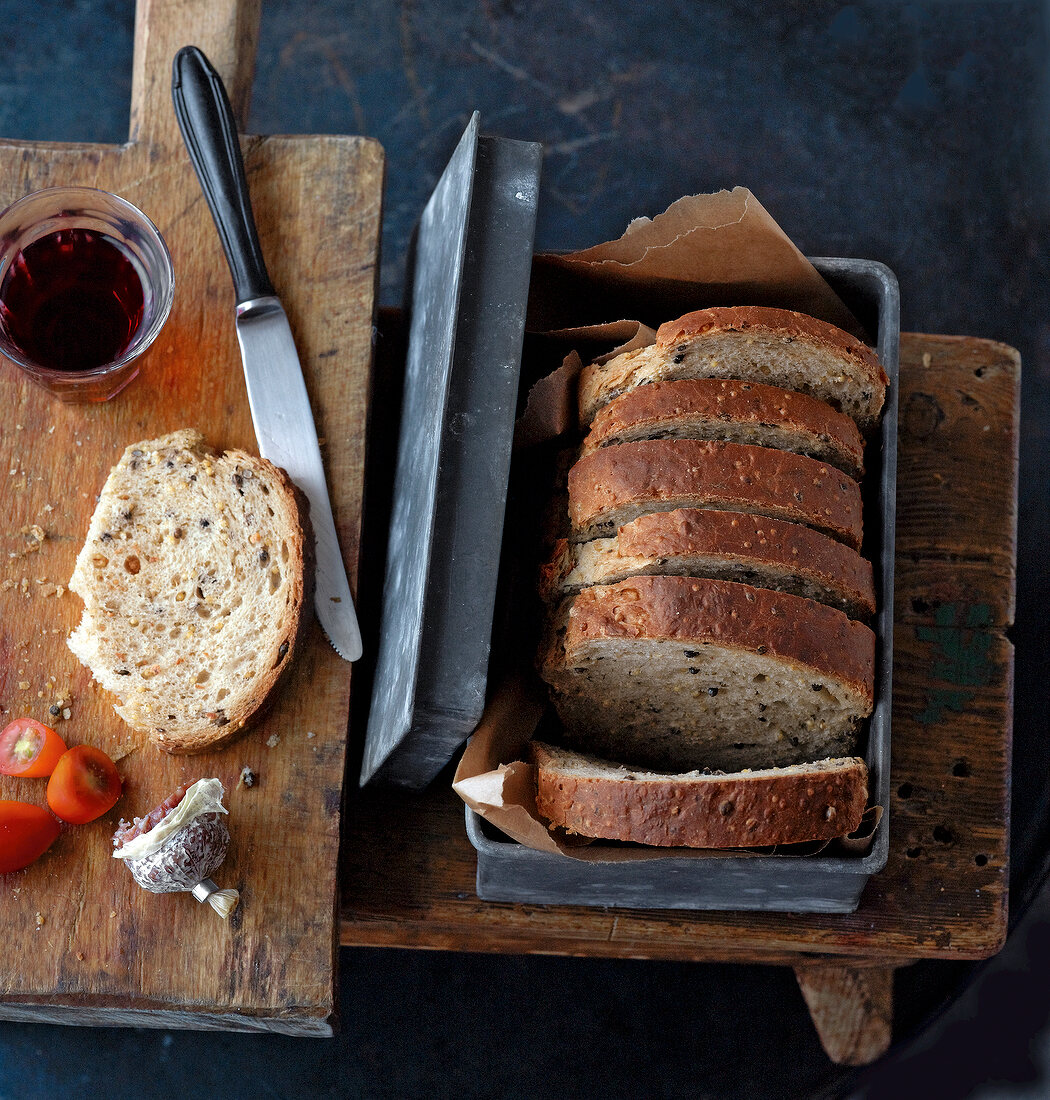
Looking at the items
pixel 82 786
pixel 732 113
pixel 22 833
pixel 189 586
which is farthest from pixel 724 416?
pixel 732 113

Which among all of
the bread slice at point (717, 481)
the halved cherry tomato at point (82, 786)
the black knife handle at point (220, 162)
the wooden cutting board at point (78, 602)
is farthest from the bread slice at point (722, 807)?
the black knife handle at point (220, 162)

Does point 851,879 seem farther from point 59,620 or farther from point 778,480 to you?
point 59,620

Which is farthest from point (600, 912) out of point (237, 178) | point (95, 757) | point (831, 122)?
point (831, 122)

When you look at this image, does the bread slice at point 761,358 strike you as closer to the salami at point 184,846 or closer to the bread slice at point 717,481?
the bread slice at point 717,481

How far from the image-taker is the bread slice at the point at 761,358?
1614mm

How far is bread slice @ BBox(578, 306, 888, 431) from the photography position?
1.61 meters

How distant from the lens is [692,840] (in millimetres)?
1492

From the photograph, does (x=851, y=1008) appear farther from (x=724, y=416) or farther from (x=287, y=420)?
(x=287, y=420)

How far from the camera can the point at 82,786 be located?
5.54ft

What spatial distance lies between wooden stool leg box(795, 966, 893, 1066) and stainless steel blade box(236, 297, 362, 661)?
118cm

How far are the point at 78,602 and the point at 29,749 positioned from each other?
0.24m

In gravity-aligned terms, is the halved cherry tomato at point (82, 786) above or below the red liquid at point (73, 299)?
below

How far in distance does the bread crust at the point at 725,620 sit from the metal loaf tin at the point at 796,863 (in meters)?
0.12

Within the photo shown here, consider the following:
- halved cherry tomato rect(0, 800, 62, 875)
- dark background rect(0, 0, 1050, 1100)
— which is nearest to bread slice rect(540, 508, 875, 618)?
halved cherry tomato rect(0, 800, 62, 875)
